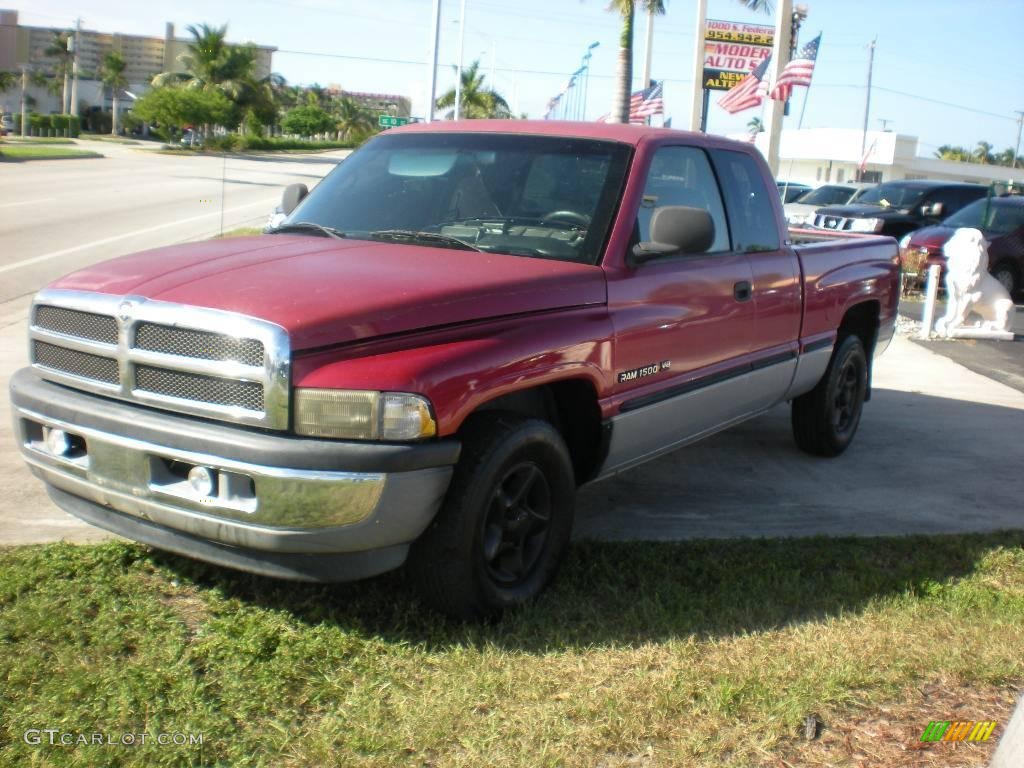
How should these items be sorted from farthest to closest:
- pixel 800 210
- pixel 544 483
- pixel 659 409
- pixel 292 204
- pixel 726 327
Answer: pixel 800 210 → pixel 292 204 → pixel 726 327 → pixel 659 409 → pixel 544 483

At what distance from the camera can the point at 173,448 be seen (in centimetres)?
350

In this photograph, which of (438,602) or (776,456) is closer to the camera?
(438,602)

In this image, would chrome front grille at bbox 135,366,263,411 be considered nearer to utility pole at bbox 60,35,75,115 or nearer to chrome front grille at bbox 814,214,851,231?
chrome front grille at bbox 814,214,851,231

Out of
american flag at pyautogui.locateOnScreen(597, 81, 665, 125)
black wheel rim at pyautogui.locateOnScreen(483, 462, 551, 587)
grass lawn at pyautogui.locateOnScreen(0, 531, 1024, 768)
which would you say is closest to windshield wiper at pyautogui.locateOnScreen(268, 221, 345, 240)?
black wheel rim at pyautogui.locateOnScreen(483, 462, 551, 587)

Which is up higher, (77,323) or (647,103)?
(647,103)

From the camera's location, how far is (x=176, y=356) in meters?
3.52

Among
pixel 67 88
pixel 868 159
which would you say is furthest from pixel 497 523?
pixel 67 88

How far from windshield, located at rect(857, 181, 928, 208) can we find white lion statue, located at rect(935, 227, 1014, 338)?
294 inches

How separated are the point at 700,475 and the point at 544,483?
2.53 metres

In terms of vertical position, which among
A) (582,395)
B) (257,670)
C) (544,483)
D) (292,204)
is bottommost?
(257,670)

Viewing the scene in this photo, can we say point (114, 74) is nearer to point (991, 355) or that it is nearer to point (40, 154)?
point (40, 154)

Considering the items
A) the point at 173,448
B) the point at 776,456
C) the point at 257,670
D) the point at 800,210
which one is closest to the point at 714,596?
the point at 257,670

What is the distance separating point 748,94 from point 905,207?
4306 mm

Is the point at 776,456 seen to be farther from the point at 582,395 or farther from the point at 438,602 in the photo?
the point at 438,602
